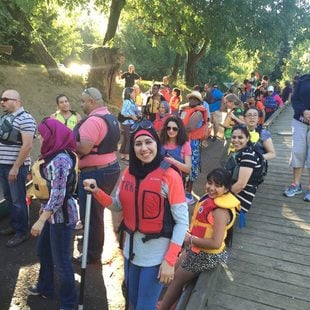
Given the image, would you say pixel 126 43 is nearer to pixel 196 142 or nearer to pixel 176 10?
pixel 176 10

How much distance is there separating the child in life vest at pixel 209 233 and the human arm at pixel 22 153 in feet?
7.78

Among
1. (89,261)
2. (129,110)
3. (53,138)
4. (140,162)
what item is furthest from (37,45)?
(140,162)

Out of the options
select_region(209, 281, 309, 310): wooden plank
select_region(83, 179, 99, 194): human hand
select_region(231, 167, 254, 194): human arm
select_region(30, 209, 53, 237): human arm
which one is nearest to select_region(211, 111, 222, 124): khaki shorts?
select_region(231, 167, 254, 194): human arm

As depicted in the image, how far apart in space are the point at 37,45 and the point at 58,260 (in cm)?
1208

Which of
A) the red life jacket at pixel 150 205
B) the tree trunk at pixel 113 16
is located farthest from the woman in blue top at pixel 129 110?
the tree trunk at pixel 113 16

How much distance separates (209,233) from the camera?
11.1 feet

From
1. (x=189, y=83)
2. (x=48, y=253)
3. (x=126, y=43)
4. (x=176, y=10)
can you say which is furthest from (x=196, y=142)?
(x=126, y=43)

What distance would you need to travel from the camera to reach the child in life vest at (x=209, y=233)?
329 cm

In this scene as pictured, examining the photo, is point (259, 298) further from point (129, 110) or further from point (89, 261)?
point (129, 110)

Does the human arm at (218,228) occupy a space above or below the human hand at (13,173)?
above

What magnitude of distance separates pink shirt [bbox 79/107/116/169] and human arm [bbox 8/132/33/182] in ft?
2.66

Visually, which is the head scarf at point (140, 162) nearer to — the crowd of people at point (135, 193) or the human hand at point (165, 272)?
the crowd of people at point (135, 193)

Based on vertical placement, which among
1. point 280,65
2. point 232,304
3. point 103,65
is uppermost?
point 280,65

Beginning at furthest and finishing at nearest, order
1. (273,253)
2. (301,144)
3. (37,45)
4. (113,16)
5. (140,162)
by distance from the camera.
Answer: (113,16) → (37,45) → (301,144) → (273,253) → (140,162)
